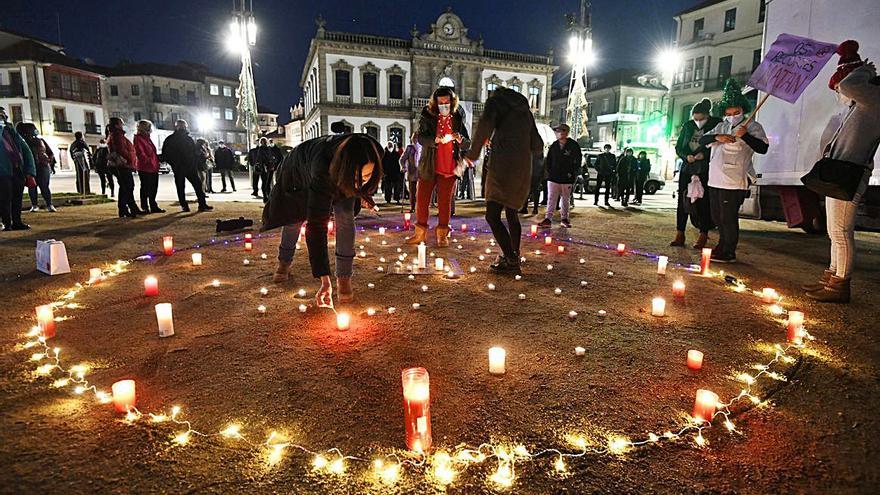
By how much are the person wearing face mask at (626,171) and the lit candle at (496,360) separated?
1282 centimetres

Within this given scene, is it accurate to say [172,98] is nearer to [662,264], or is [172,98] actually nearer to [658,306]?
[662,264]

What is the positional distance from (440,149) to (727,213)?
3675 mm

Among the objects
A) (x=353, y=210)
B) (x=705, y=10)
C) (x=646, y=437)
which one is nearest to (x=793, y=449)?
(x=646, y=437)

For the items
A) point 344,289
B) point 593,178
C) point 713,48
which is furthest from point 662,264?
point 713,48

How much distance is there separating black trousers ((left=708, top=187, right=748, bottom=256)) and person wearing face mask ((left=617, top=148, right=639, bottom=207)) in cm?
853

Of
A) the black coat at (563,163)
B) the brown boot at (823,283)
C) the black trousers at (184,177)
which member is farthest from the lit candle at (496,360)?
the black trousers at (184,177)

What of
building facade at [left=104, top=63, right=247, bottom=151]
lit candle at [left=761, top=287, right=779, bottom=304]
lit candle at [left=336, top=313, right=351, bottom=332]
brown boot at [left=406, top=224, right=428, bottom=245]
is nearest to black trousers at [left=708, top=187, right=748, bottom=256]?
lit candle at [left=761, top=287, right=779, bottom=304]

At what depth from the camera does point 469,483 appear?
1888mm

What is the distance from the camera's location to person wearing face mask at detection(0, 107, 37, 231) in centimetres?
741

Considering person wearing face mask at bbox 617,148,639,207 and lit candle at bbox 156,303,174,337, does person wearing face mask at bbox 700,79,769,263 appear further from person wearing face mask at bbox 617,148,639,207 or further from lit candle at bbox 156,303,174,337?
person wearing face mask at bbox 617,148,639,207

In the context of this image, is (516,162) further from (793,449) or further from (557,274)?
(793,449)

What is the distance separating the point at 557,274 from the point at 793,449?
3.30 m

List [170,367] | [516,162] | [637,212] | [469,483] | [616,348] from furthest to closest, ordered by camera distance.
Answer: [637,212]
[516,162]
[616,348]
[170,367]
[469,483]

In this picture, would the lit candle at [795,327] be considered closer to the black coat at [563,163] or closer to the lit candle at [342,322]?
the lit candle at [342,322]
